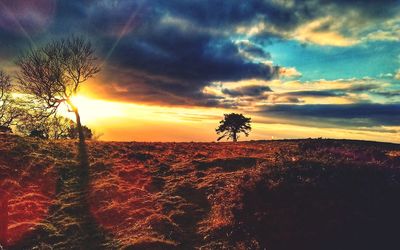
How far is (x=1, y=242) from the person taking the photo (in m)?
13.0

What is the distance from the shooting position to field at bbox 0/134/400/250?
1258 cm

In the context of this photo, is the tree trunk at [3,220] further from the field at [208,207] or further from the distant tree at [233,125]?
the distant tree at [233,125]

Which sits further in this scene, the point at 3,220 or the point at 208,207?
the point at 208,207

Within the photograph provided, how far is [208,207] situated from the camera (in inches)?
663

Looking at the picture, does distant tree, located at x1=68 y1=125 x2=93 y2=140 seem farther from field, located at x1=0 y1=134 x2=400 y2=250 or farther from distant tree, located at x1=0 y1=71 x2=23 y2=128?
field, located at x1=0 y1=134 x2=400 y2=250

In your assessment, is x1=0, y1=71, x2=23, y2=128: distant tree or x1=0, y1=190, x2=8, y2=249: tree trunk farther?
x1=0, y1=71, x2=23, y2=128: distant tree

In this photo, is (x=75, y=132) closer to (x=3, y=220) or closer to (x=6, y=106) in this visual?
(x=6, y=106)

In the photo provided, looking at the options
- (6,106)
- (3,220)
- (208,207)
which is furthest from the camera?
(6,106)

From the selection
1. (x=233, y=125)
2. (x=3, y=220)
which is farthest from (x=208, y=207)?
(x=233, y=125)

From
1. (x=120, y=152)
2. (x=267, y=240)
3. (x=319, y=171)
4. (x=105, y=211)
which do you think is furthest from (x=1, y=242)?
(x=120, y=152)

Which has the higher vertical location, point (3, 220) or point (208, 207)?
point (3, 220)

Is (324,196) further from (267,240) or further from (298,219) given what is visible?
(267,240)

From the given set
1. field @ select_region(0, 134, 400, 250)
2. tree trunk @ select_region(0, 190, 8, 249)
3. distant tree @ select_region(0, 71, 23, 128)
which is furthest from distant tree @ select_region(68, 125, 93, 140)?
tree trunk @ select_region(0, 190, 8, 249)

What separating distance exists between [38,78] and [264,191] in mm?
32291
